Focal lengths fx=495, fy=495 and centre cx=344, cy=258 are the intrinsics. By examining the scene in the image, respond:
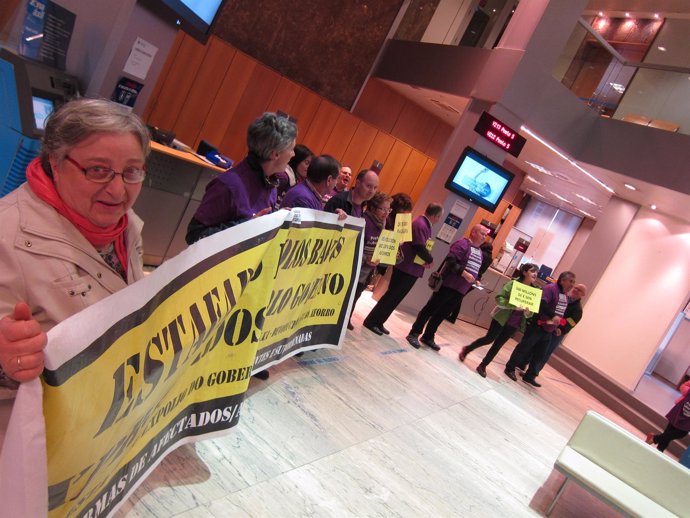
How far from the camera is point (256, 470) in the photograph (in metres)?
2.60

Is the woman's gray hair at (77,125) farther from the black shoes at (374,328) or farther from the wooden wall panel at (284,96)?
the wooden wall panel at (284,96)

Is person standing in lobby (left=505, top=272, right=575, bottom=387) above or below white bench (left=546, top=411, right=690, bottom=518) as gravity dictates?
above

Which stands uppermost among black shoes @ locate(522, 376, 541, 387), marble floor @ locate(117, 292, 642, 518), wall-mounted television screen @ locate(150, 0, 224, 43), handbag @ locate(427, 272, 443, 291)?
wall-mounted television screen @ locate(150, 0, 224, 43)

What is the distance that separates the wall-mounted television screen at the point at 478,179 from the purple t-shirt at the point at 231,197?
530cm

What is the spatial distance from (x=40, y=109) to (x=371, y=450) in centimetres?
297

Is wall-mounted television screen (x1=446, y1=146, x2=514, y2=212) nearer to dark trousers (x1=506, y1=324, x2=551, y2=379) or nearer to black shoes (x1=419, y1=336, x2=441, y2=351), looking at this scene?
dark trousers (x1=506, y1=324, x2=551, y2=379)

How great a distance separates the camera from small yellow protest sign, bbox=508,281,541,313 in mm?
6004

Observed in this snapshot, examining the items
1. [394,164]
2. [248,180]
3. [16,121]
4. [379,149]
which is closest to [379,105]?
[379,149]

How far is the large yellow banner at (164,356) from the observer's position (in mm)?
1216

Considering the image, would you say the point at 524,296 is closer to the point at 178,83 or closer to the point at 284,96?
the point at 284,96

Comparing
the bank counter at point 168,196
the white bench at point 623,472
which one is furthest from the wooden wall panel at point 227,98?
the white bench at point 623,472

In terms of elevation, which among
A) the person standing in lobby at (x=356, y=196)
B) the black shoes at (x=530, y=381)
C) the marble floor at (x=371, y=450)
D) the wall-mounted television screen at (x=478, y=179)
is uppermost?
the wall-mounted television screen at (x=478, y=179)

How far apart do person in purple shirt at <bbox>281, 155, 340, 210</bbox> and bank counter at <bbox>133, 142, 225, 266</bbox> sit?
1.68 metres

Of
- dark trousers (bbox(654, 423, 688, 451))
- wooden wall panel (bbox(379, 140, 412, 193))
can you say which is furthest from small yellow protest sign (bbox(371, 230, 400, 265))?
wooden wall panel (bbox(379, 140, 412, 193))
